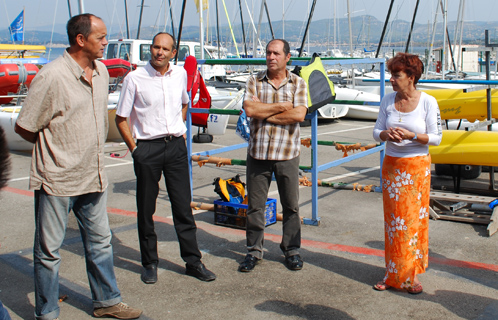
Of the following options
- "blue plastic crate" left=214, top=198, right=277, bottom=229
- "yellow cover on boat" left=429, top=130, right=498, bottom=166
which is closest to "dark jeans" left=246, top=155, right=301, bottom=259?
"blue plastic crate" left=214, top=198, right=277, bottom=229

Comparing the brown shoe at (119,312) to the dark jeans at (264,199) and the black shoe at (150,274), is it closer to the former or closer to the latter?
the black shoe at (150,274)

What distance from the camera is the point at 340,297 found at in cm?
424

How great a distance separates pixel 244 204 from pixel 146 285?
1795 millimetres

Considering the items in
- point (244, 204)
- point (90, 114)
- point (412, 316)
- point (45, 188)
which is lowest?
point (412, 316)

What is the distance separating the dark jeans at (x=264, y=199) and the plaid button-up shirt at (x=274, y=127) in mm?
98

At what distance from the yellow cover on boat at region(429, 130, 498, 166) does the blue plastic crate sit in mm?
2442

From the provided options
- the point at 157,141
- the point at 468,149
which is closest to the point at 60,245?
the point at 157,141

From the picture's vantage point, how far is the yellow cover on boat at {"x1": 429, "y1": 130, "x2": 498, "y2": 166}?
6.69 metres

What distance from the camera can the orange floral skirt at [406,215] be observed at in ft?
13.7

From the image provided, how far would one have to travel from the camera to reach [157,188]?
466 cm

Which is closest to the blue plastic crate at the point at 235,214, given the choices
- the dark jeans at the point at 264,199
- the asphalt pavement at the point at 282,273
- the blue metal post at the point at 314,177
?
the asphalt pavement at the point at 282,273

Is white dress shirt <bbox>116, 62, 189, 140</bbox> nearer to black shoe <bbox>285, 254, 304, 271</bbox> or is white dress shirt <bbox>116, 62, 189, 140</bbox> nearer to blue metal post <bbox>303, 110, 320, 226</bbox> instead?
black shoe <bbox>285, 254, 304, 271</bbox>

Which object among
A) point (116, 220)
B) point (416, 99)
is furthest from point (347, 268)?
point (116, 220)

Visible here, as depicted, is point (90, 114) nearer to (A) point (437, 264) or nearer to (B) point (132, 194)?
(A) point (437, 264)
